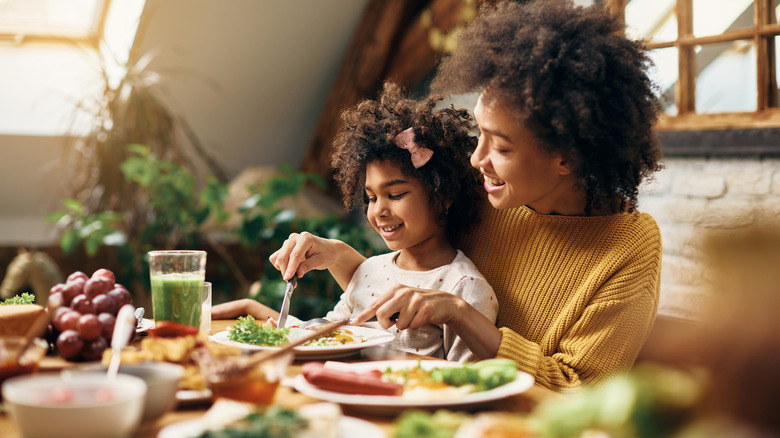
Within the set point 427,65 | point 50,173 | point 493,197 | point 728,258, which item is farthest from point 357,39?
point 728,258

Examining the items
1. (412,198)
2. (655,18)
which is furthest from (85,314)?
(655,18)

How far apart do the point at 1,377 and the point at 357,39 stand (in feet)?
10.8

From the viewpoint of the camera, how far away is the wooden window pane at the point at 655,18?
8.45ft

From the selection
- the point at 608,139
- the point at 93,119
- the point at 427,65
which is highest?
the point at 427,65

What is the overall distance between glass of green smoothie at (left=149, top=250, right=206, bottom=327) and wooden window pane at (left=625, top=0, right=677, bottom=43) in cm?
192

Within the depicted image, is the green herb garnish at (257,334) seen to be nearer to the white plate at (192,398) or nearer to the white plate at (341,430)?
the white plate at (192,398)

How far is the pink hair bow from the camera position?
5.40ft

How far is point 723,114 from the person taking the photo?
2365 millimetres

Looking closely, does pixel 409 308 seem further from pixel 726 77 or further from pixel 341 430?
pixel 726 77

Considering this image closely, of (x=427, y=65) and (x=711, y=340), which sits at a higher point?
(x=427, y=65)

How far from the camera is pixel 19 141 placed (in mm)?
3895

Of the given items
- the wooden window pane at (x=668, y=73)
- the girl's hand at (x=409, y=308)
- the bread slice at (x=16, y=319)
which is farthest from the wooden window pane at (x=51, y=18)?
the girl's hand at (x=409, y=308)

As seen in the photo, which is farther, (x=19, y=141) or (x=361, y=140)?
(x=19, y=141)

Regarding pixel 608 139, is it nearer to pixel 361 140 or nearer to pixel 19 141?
pixel 361 140
